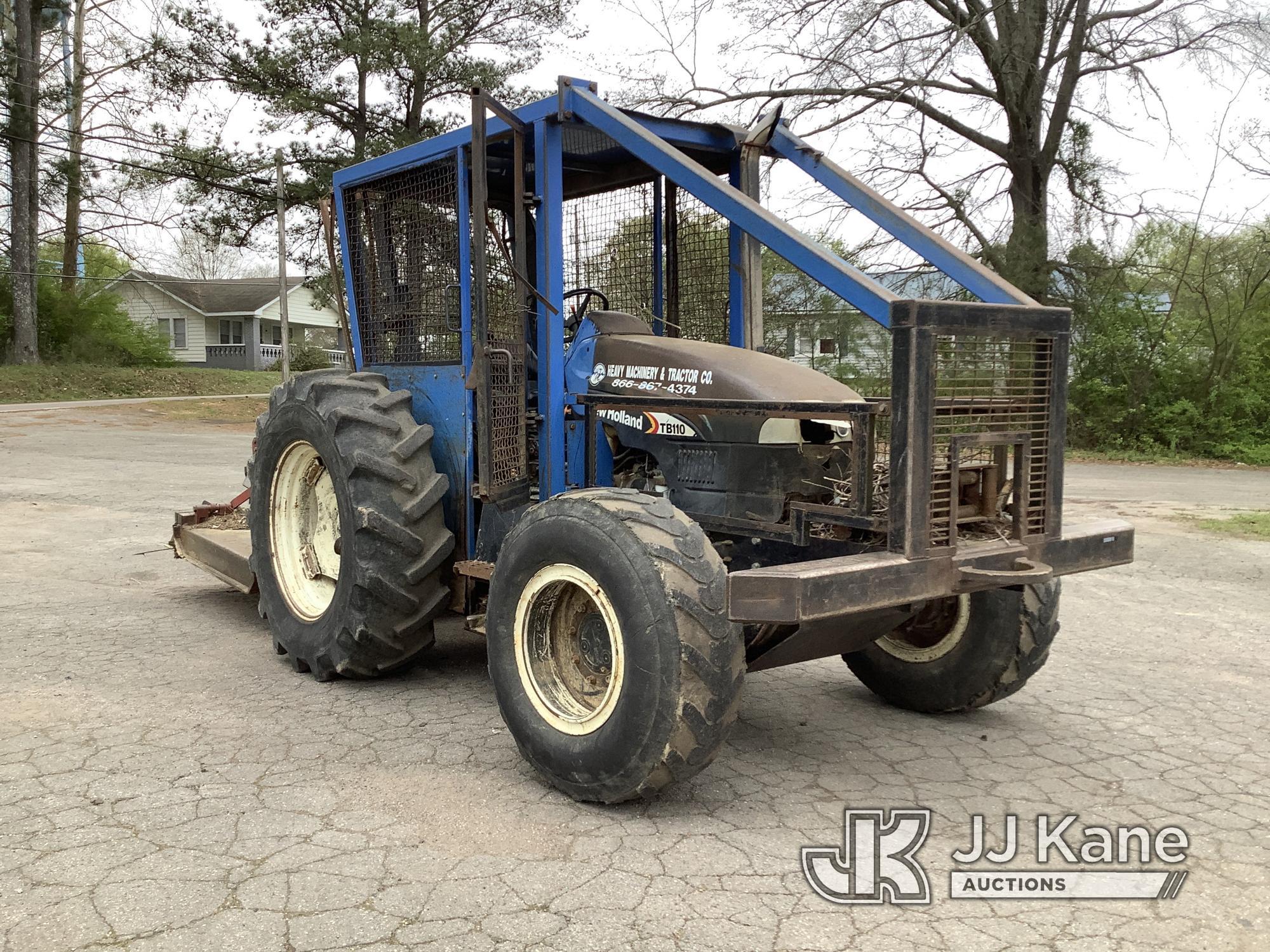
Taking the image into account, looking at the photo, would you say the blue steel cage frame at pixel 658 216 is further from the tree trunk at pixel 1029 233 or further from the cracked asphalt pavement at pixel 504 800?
the tree trunk at pixel 1029 233

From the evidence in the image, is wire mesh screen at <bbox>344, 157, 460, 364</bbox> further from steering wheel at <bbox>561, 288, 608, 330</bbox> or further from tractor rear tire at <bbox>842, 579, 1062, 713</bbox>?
tractor rear tire at <bbox>842, 579, 1062, 713</bbox>

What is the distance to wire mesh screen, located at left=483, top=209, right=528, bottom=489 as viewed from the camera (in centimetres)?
470

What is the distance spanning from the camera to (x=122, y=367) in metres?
33.9

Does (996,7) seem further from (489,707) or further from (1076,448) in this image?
(489,707)

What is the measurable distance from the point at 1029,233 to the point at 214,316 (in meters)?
45.0

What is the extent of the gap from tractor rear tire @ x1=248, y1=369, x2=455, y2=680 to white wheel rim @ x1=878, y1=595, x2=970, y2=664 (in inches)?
79.6

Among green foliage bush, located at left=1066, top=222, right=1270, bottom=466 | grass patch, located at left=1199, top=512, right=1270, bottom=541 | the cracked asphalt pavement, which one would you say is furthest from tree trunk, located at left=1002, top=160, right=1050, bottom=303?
the cracked asphalt pavement

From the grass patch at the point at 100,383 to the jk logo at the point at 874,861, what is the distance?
28150 millimetres

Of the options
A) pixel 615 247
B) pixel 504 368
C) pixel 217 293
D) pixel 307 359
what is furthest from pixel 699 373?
pixel 217 293

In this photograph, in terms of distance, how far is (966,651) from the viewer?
14.9 ft

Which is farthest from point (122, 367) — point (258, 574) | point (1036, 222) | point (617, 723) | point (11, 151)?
point (617, 723)

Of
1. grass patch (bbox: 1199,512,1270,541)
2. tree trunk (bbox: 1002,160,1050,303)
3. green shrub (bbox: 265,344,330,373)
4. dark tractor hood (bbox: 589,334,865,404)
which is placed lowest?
grass patch (bbox: 1199,512,1270,541)

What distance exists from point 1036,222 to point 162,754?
18531 millimetres

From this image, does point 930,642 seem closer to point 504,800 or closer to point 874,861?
point 874,861
